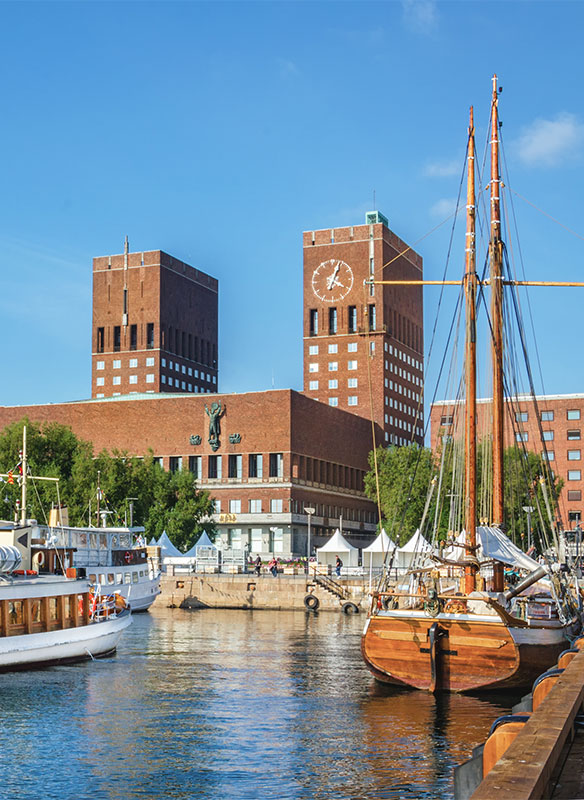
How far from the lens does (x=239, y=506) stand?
5138 inches

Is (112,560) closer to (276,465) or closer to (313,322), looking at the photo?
(276,465)

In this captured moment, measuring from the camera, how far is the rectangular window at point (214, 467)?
13275 cm

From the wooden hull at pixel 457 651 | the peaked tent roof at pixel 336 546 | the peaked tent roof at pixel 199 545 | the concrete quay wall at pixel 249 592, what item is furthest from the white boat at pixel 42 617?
the peaked tent roof at pixel 199 545

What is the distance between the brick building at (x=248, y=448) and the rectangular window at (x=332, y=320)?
32501 millimetres

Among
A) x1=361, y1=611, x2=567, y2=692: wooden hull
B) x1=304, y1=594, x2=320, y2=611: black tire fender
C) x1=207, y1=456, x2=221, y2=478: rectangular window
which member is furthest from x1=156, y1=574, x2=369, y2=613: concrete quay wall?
x1=361, y1=611, x2=567, y2=692: wooden hull

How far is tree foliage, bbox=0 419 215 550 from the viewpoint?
9656 cm

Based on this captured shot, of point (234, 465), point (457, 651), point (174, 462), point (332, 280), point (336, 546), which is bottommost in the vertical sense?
point (457, 651)

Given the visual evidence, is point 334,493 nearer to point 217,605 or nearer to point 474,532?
point 217,605

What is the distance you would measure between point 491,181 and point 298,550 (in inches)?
3445

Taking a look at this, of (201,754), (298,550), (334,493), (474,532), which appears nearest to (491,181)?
(474,532)

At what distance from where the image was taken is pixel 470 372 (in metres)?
38.1

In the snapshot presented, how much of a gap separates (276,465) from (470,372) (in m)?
93.2

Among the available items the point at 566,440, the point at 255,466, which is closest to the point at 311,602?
the point at 255,466

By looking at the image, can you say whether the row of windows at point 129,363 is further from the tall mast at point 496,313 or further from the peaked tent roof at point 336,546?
the tall mast at point 496,313
